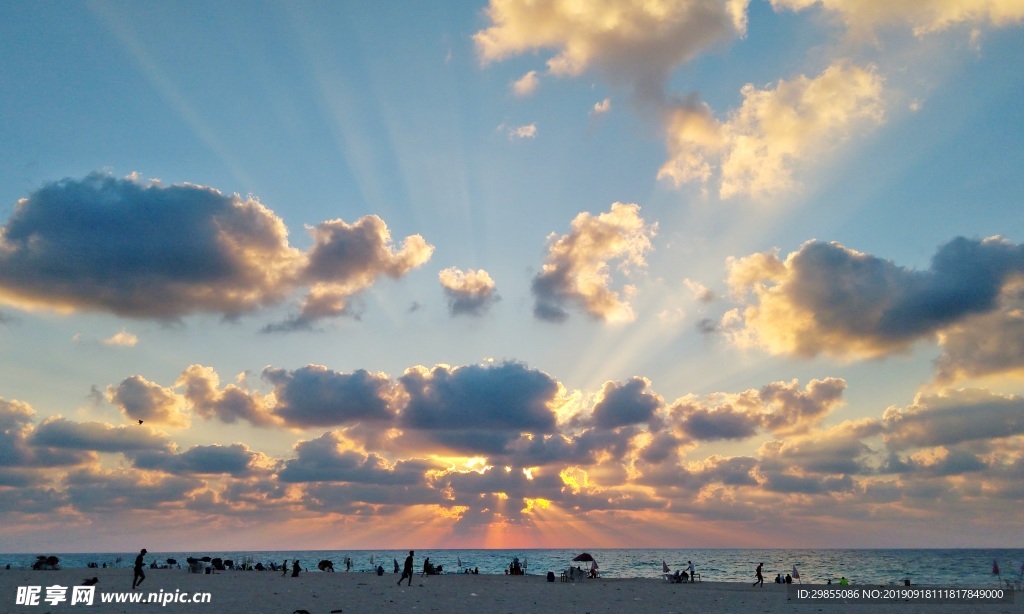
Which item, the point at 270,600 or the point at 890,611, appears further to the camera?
the point at 890,611

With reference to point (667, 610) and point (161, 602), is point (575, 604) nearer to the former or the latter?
point (667, 610)

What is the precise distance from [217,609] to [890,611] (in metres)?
37.8

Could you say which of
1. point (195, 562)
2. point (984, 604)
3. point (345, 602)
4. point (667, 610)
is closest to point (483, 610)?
point (345, 602)

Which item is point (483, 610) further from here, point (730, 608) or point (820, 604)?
point (820, 604)

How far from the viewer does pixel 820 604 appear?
43.7m

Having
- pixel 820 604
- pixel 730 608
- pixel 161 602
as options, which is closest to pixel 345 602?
pixel 161 602

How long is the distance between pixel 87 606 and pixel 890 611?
43.6 meters

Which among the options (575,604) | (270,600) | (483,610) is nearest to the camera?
(483,610)

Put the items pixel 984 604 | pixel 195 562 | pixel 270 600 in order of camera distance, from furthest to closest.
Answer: pixel 195 562 → pixel 984 604 → pixel 270 600

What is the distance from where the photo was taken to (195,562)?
68250mm

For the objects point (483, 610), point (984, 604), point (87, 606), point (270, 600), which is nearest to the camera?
point (87, 606)

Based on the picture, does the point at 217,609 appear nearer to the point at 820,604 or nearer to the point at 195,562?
the point at 820,604

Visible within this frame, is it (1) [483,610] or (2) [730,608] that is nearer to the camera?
(1) [483,610]

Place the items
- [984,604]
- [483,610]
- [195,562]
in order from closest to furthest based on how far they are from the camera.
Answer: [483,610] < [984,604] < [195,562]
